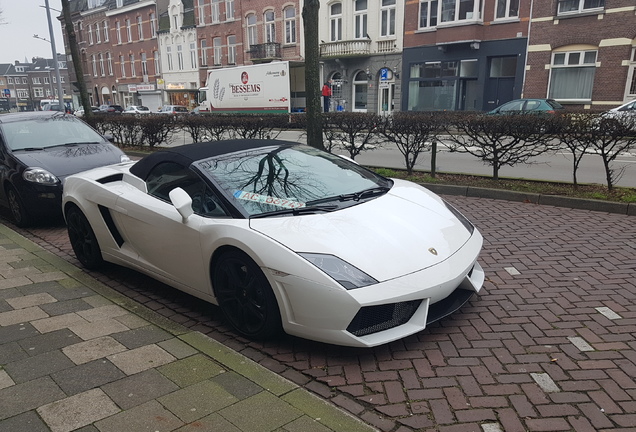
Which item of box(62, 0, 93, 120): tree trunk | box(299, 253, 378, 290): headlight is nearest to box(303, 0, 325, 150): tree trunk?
box(299, 253, 378, 290): headlight

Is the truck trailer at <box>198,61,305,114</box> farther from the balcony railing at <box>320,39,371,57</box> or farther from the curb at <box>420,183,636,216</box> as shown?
the curb at <box>420,183,636,216</box>

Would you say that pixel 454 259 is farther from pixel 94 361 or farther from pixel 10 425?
pixel 10 425

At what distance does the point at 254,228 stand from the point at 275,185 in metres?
0.66

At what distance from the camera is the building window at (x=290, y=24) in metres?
36.4

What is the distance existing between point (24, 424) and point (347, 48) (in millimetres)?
32038

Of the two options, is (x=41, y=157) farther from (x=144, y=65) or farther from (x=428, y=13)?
(x=144, y=65)

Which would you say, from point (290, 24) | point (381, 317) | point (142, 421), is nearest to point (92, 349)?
point (142, 421)

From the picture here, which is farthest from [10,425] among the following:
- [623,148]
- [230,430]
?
[623,148]

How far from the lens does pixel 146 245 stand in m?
4.28

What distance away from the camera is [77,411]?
2650 mm

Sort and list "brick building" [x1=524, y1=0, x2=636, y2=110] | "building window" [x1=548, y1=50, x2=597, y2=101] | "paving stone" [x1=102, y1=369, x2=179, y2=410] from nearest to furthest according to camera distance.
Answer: "paving stone" [x1=102, y1=369, x2=179, y2=410], "brick building" [x1=524, y1=0, x2=636, y2=110], "building window" [x1=548, y1=50, x2=597, y2=101]

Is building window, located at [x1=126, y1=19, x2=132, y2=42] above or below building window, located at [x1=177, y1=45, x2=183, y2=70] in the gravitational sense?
above

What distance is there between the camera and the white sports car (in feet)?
10.1

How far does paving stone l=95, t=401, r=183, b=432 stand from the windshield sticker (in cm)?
162
